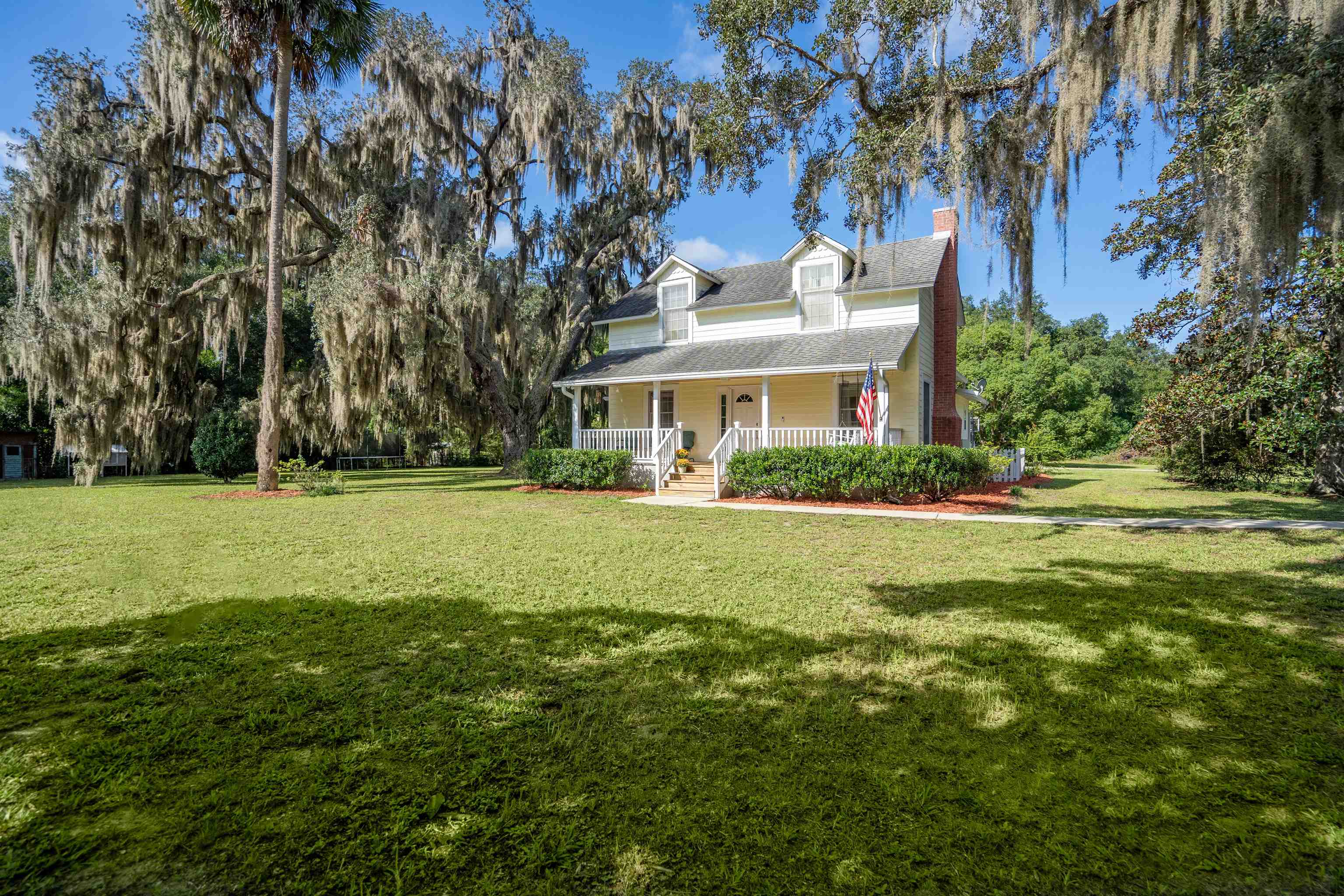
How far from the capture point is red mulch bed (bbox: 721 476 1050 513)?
36.5 ft

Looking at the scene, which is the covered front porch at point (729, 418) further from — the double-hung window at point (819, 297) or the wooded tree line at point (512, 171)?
the wooded tree line at point (512, 171)

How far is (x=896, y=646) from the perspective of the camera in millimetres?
4020

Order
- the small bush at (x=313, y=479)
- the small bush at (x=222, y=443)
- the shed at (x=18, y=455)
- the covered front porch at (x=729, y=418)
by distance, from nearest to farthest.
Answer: the covered front porch at (x=729, y=418), the small bush at (x=313, y=479), the small bush at (x=222, y=443), the shed at (x=18, y=455)

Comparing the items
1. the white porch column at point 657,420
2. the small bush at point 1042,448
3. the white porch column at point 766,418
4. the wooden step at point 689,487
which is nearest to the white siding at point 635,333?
the white porch column at point 657,420

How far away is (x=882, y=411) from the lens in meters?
13.0

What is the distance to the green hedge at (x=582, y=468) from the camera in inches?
595

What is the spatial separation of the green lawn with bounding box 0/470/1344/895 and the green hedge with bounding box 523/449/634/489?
891 cm

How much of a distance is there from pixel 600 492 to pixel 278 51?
12.5 metres

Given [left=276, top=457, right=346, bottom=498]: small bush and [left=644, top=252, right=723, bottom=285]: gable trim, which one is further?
[left=644, top=252, right=723, bottom=285]: gable trim

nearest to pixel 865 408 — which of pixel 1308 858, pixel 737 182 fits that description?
pixel 737 182

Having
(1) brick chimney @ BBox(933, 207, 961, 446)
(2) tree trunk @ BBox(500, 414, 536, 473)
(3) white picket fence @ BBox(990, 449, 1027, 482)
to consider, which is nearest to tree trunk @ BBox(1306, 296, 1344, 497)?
(3) white picket fence @ BBox(990, 449, 1027, 482)

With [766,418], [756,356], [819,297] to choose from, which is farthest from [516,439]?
[819,297]

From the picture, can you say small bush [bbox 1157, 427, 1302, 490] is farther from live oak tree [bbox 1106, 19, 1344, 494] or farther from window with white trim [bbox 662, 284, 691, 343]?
window with white trim [bbox 662, 284, 691, 343]

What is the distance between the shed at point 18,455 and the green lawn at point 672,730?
2623cm
